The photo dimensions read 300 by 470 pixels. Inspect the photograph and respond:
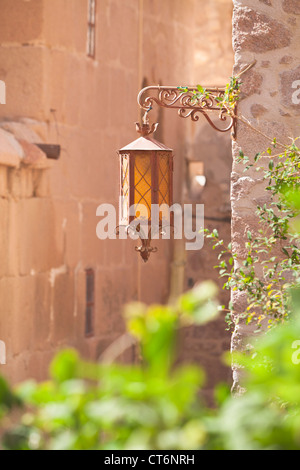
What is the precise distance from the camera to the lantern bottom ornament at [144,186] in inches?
175

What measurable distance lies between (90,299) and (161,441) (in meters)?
7.38

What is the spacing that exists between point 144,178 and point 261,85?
26.8 inches

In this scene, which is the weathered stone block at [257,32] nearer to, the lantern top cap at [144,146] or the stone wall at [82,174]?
the lantern top cap at [144,146]

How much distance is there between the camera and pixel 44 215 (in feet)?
24.8

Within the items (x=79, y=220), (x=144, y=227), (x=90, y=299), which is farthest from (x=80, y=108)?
(x=144, y=227)

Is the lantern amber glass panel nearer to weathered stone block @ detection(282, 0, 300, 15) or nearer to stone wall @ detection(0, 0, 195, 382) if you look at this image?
weathered stone block @ detection(282, 0, 300, 15)

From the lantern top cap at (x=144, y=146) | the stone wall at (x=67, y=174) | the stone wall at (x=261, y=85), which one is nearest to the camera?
the stone wall at (x=261, y=85)

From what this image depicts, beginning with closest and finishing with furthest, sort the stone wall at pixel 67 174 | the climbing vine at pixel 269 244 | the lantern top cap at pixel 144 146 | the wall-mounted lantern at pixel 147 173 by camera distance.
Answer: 1. the climbing vine at pixel 269 244
2. the wall-mounted lantern at pixel 147 173
3. the lantern top cap at pixel 144 146
4. the stone wall at pixel 67 174

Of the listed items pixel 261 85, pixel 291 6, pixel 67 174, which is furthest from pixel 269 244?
pixel 67 174

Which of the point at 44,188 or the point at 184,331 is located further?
the point at 184,331

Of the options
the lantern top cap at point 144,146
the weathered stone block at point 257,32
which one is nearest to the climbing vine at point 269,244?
the weathered stone block at point 257,32

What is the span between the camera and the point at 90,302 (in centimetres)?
854

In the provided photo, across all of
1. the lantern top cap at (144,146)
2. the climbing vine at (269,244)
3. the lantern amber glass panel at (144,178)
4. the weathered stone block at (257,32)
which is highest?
the weathered stone block at (257,32)

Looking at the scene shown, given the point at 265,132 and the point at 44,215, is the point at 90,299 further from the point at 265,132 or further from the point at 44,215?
the point at 265,132
